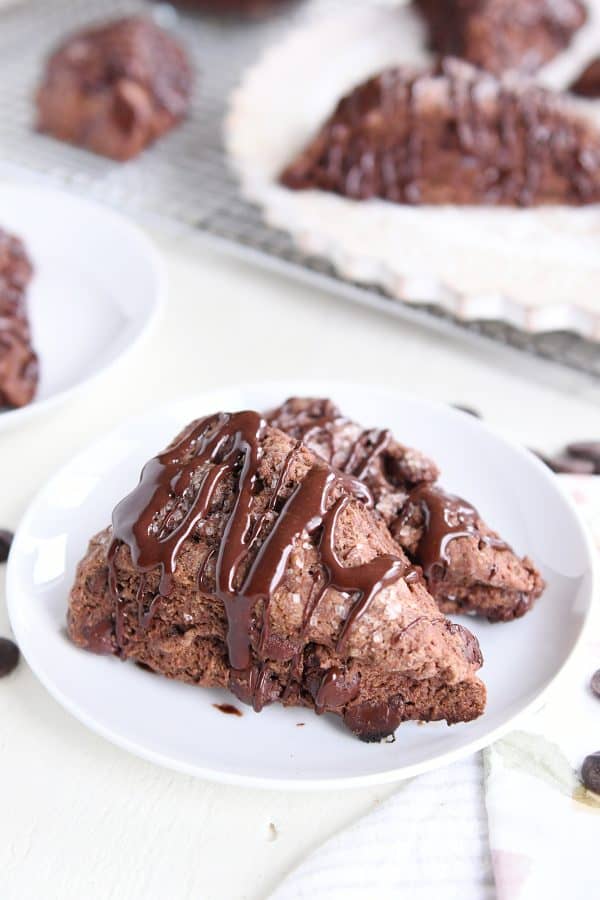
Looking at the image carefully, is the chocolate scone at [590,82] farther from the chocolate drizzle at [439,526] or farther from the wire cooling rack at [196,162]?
the chocolate drizzle at [439,526]

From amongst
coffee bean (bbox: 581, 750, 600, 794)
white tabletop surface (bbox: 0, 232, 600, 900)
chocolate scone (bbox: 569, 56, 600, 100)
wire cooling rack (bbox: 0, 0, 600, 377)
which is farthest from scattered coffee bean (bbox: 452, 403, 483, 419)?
chocolate scone (bbox: 569, 56, 600, 100)

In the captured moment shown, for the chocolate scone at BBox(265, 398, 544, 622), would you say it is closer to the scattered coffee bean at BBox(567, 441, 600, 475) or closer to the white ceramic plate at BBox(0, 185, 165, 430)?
the scattered coffee bean at BBox(567, 441, 600, 475)

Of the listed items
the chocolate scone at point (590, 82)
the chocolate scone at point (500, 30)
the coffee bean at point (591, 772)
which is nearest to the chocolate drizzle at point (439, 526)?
the coffee bean at point (591, 772)

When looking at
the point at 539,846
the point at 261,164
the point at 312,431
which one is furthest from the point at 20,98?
the point at 539,846

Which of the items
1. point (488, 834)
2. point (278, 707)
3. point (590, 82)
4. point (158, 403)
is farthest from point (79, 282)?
point (488, 834)

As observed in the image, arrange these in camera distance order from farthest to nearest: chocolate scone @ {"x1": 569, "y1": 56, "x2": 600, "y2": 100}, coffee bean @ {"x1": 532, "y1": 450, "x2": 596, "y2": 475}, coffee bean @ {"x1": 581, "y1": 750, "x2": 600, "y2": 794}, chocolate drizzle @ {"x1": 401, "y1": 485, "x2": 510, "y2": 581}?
chocolate scone @ {"x1": 569, "y1": 56, "x2": 600, "y2": 100}
coffee bean @ {"x1": 532, "y1": 450, "x2": 596, "y2": 475}
chocolate drizzle @ {"x1": 401, "y1": 485, "x2": 510, "y2": 581}
coffee bean @ {"x1": 581, "y1": 750, "x2": 600, "y2": 794}
